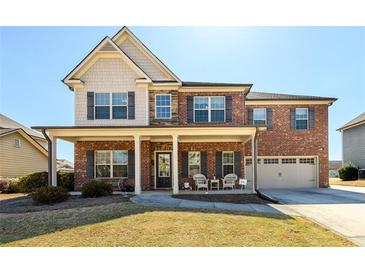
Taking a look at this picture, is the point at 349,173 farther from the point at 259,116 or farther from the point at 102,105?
the point at 102,105

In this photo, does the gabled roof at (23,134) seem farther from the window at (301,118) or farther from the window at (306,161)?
the window at (306,161)

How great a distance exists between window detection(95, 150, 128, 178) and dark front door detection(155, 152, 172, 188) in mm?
1890

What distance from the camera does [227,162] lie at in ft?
59.7

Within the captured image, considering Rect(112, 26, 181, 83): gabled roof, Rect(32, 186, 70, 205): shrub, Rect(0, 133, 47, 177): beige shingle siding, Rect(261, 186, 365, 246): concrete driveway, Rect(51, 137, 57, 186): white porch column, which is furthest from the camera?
Rect(0, 133, 47, 177): beige shingle siding

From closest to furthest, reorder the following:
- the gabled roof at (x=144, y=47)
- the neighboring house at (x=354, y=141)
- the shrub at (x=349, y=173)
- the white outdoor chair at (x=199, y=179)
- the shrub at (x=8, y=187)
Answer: the white outdoor chair at (x=199, y=179) < the gabled roof at (x=144, y=47) < the shrub at (x=8, y=187) < the shrub at (x=349, y=173) < the neighboring house at (x=354, y=141)

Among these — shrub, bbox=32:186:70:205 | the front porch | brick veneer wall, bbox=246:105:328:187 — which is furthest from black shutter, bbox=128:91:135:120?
brick veneer wall, bbox=246:105:328:187

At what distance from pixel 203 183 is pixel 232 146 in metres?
2.81

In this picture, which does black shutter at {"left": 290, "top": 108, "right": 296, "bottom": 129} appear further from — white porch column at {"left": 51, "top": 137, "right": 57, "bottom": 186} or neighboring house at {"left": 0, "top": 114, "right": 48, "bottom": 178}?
neighboring house at {"left": 0, "top": 114, "right": 48, "bottom": 178}

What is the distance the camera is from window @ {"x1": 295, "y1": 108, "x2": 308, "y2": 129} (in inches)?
814

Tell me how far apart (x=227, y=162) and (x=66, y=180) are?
9573 mm

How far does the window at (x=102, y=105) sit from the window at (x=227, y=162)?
23.2 feet

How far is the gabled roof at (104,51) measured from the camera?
1717 centimetres

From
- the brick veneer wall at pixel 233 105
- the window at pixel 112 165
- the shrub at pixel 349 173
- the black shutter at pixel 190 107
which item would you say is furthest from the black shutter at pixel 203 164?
the shrub at pixel 349 173

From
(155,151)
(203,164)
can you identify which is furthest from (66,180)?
(203,164)
